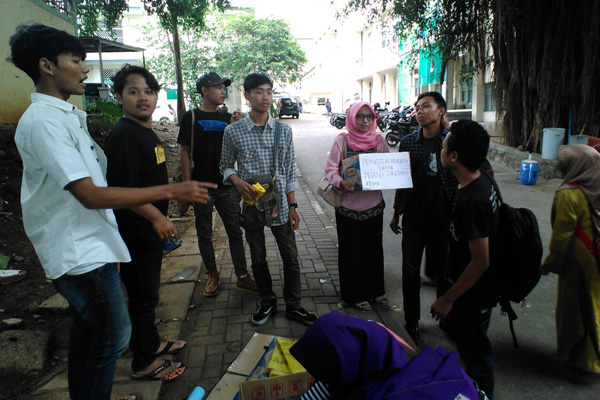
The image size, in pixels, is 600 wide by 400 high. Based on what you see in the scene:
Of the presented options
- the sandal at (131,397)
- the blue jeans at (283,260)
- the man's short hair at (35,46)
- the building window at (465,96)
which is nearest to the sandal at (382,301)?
the blue jeans at (283,260)

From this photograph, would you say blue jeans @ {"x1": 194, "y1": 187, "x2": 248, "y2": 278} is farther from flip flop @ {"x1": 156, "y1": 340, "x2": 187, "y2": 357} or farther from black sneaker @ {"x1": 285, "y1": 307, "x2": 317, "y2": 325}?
flip flop @ {"x1": 156, "y1": 340, "x2": 187, "y2": 357}

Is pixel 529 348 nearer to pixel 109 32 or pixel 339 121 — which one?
pixel 109 32

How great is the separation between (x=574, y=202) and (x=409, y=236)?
110 centimetres

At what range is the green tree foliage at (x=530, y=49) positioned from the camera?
27.0ft

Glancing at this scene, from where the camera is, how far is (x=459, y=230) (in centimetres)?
213

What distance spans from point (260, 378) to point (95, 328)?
91 centimetres

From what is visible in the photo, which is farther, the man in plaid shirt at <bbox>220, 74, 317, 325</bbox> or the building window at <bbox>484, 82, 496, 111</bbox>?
the building window at <bbox>484, 82, 496, 111</bbox>

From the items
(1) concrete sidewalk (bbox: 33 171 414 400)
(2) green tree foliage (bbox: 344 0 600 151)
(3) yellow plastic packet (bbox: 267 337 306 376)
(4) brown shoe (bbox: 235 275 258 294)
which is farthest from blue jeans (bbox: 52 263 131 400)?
Result: (2) green tree foliage (bbox: 344 0 600 151)

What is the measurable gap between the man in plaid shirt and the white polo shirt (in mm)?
1356

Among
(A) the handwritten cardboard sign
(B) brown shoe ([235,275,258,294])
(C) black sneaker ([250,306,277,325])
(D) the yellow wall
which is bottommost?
(C) black sneaker ([250,306,277,325])

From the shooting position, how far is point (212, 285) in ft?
12.7

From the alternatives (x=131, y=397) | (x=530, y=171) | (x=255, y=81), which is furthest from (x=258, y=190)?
(x=530, y=171)

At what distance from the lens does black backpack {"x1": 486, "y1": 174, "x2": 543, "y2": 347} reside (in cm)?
211

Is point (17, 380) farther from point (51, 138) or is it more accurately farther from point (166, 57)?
point (166, 57)
